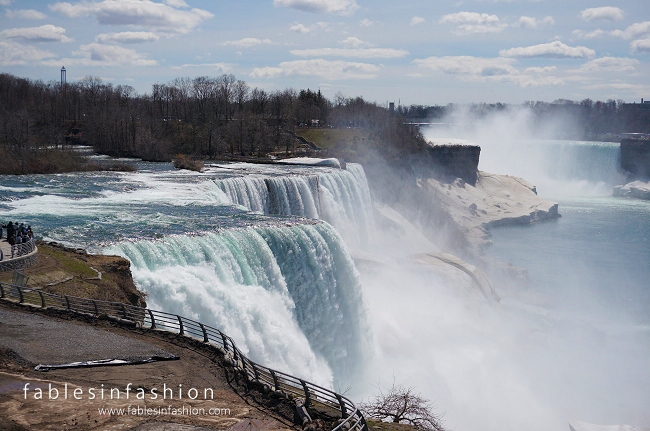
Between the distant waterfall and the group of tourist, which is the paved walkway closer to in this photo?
the group of tourist

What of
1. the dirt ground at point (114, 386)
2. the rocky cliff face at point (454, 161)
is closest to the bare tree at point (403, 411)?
the dirt ground at point (114, 386)

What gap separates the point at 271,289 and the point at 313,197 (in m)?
17.6

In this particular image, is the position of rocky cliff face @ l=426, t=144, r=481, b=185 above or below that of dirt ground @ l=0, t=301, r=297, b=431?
above

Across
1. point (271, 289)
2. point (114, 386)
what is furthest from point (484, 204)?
point (114, 386)

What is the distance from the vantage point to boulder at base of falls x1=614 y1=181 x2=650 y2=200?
3150 inches

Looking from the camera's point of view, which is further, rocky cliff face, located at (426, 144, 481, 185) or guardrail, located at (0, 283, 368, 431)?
rocky cliff face, located at (426, 144, 481, 185)

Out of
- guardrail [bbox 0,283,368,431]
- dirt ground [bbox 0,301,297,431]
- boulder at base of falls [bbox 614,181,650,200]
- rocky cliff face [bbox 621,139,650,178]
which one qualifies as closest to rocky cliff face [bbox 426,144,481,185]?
boulder at base of falls [bbox 614,181,650,200]

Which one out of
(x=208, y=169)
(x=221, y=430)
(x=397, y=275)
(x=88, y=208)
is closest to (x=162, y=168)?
(x=208, y=169)

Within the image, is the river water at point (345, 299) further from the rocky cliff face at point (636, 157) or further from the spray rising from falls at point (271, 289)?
the rocky cliff face at point (636, 157)

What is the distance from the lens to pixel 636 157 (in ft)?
294

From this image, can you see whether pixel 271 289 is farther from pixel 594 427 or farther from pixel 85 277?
pixel 594 427

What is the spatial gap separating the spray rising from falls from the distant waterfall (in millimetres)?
10218

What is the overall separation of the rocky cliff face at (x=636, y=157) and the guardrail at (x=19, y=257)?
85.7m

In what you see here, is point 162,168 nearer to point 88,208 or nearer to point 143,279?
point 88,208
